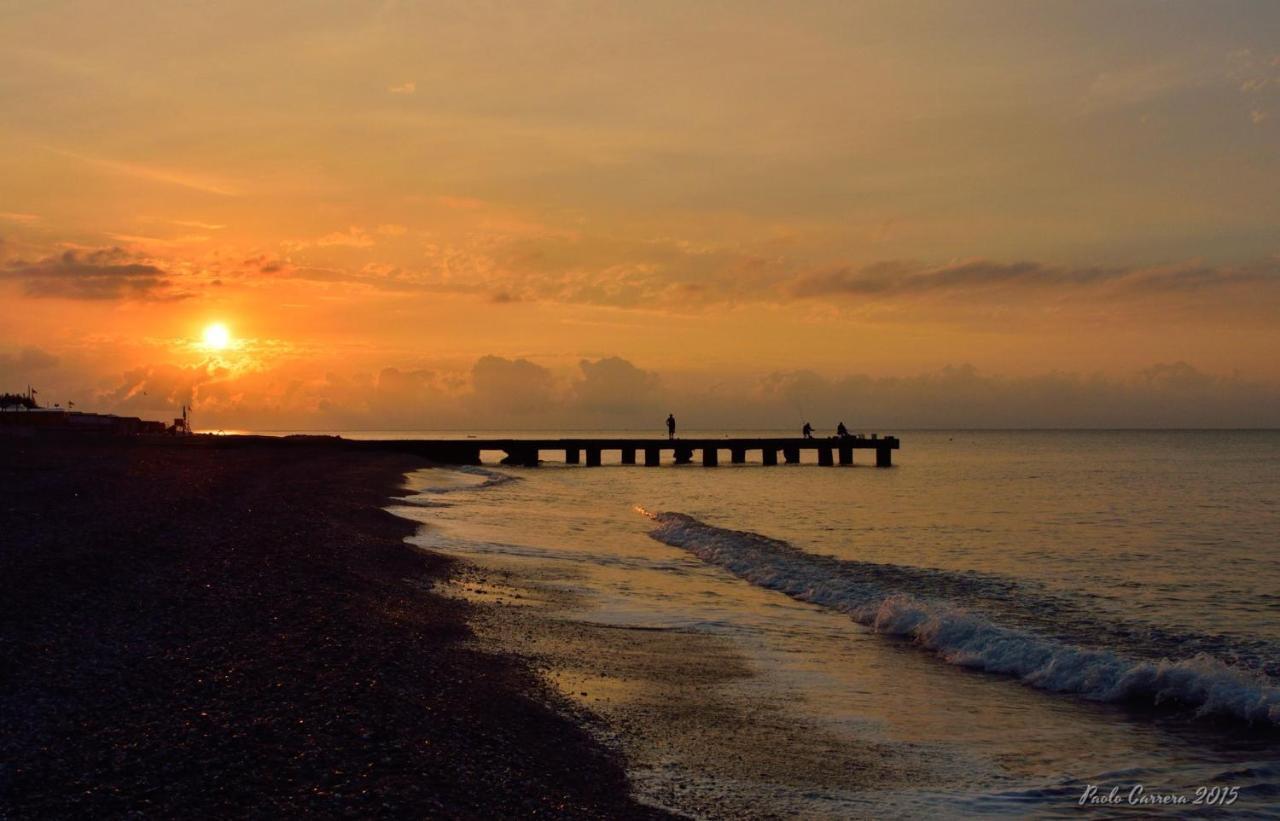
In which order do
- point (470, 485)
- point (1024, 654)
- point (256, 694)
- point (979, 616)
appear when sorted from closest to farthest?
point (256, 694), point (1024, 654), point (979, 616), point (470, 485)

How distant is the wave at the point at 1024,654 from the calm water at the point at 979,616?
0.12 ft

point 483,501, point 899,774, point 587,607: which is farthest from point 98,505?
point 899,774

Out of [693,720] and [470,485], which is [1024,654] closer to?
[693,720]

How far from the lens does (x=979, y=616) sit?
1738 centimetres

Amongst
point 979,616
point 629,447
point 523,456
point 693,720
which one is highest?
point 629,447

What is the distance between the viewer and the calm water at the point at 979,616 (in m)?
9.77

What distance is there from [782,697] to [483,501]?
31627 millimetres

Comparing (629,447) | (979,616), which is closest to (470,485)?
(629,447)

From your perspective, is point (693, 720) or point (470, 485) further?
point (470, 485)

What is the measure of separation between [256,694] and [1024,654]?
10.00m

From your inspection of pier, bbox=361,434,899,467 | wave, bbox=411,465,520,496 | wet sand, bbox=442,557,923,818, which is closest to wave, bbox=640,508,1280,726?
wet sand, bbox=442,557,923,818

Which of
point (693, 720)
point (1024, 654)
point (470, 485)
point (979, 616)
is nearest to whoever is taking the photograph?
point (693, 720)

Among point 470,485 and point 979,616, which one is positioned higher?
point 470,485

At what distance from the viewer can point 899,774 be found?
9.02 meters
